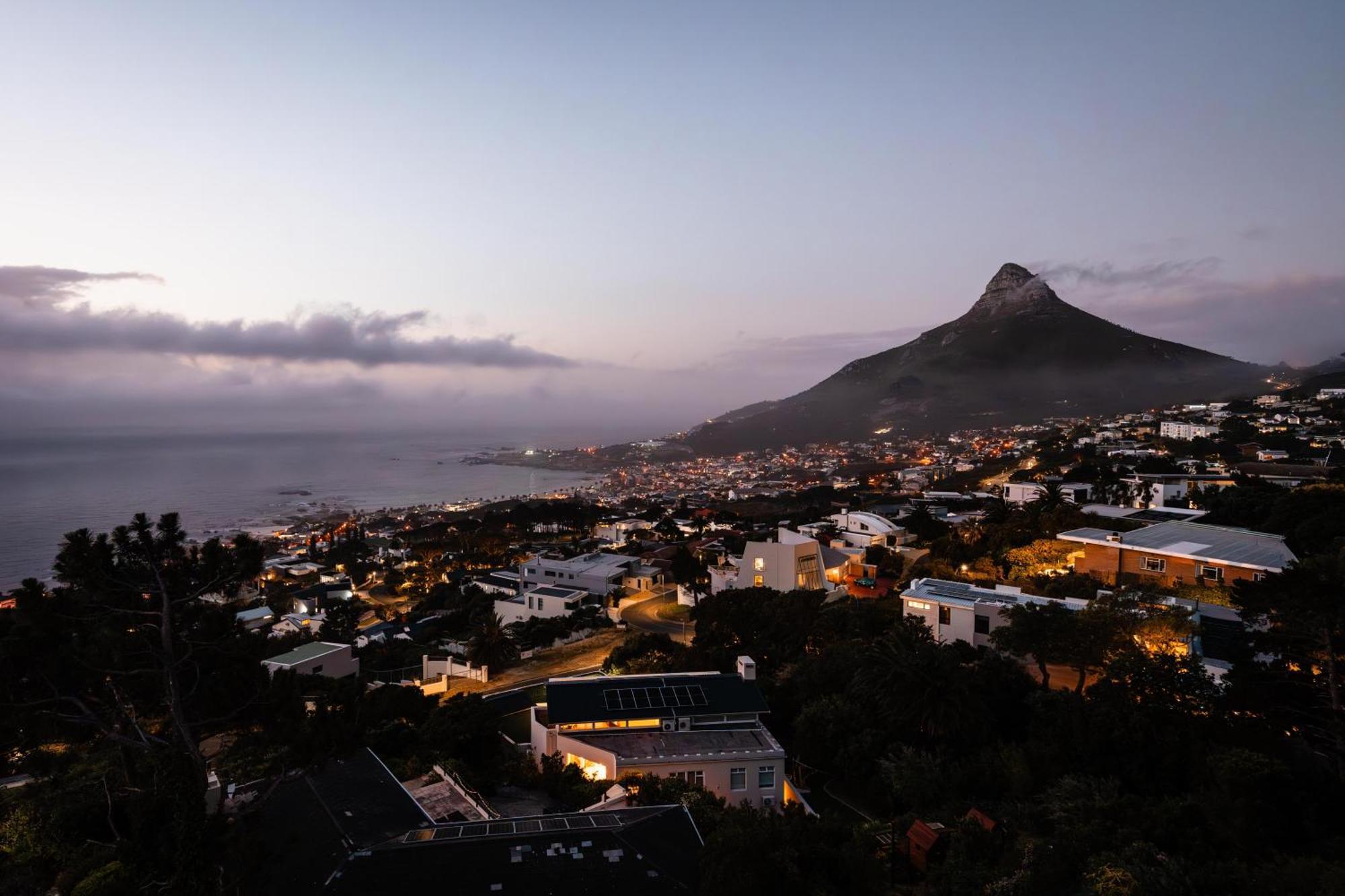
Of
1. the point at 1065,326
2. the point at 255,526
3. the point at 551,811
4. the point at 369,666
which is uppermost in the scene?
the point at 1065,326

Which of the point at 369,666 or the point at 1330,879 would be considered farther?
the point at 369,666

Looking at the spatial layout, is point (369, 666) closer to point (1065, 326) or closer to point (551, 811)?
point (551, 811)

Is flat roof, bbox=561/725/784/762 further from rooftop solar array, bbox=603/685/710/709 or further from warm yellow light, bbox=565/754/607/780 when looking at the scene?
rooftop solar array, bbox=603/685/710/709

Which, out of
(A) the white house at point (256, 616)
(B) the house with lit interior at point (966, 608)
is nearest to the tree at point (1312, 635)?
(B) the house with lit interior at point (966, 608)

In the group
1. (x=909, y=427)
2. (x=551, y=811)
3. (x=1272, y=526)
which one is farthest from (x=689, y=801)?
(x=909, y=427)

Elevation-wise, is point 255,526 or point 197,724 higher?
point 197,724

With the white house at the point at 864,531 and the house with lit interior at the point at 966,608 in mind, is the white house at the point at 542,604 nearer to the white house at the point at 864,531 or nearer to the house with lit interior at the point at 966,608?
the white house at the point at 864,531

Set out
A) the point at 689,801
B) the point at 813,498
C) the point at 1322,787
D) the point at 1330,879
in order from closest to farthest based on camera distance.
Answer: the point at 1330,879 → the point at 1322,787 → the point at 689,801 → the point at 813,498
